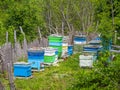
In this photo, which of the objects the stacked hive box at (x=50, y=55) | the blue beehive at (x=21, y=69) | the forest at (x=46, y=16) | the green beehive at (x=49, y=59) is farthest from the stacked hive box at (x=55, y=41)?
the blue beehive at (x=21, y=69)

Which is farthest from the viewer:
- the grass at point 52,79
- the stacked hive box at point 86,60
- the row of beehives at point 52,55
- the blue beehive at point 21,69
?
the stacked hive box at point 86,60

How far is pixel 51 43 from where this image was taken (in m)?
15.5

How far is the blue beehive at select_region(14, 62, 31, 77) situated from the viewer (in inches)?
446

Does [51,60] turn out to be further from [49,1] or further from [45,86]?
[49,1]

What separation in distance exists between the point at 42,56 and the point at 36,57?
26cm

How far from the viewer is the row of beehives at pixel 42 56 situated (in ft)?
37.4

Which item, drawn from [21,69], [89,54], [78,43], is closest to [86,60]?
[89,54]

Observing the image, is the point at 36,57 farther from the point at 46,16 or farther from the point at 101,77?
Answer: the point at 46,16

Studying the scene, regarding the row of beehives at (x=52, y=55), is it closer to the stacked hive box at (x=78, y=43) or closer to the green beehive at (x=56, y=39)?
the green beehive at (x=56, y=39)

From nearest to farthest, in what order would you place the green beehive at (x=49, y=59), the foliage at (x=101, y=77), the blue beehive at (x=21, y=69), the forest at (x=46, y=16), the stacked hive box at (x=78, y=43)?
the foliage at (x=101, y=77)
the blue beehive at (x=21, y=69)
the green beehive at (x=49, y=59)
the forest at (x=46, y=16)
the stacked hive box at (x=78, y=43)

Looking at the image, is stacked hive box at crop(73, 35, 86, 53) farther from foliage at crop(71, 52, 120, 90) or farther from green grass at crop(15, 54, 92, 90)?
foliage at crop(71, 52, 120, 90)

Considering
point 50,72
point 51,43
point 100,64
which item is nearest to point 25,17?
point 51,43

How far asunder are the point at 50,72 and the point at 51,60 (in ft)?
4.57

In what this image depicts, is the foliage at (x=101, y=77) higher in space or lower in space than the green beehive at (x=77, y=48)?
higher
